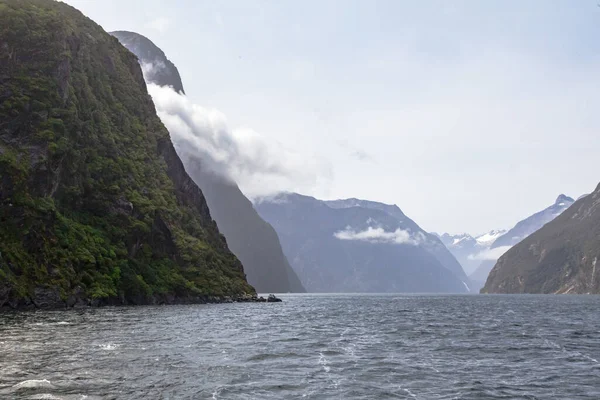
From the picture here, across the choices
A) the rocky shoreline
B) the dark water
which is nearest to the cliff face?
the rocky shoreline

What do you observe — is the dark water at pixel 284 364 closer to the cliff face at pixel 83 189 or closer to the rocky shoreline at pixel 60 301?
the rocky shoreline at pixel 60 301

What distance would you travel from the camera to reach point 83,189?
127562mm

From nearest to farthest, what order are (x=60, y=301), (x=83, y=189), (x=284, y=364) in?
(x=284, y=364), (x=60, y=301), (x=83, y=189)

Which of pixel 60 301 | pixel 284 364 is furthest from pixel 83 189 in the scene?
pixel 284 364

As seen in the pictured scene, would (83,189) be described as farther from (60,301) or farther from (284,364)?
(284,364)

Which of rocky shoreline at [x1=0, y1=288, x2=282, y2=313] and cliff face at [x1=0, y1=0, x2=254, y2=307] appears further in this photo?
cliff face at [x1=0, y1=0, x2=254, y2=307]

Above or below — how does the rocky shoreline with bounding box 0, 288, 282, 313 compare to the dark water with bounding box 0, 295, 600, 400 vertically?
above

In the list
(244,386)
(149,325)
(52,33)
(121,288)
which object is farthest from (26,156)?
(244,386)

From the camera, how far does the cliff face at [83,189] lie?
9912cm

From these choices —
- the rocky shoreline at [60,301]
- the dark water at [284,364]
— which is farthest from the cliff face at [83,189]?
the dark water at [284,364]

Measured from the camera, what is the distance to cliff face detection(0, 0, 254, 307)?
325 feet

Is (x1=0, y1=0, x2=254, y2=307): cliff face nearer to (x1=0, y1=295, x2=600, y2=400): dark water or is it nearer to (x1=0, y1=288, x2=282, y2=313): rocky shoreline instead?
(x1=0, y1=288, x2=282, y2=313): rocky shoreline

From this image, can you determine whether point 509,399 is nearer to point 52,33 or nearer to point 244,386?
point 244,386

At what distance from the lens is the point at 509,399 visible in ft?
96.8
